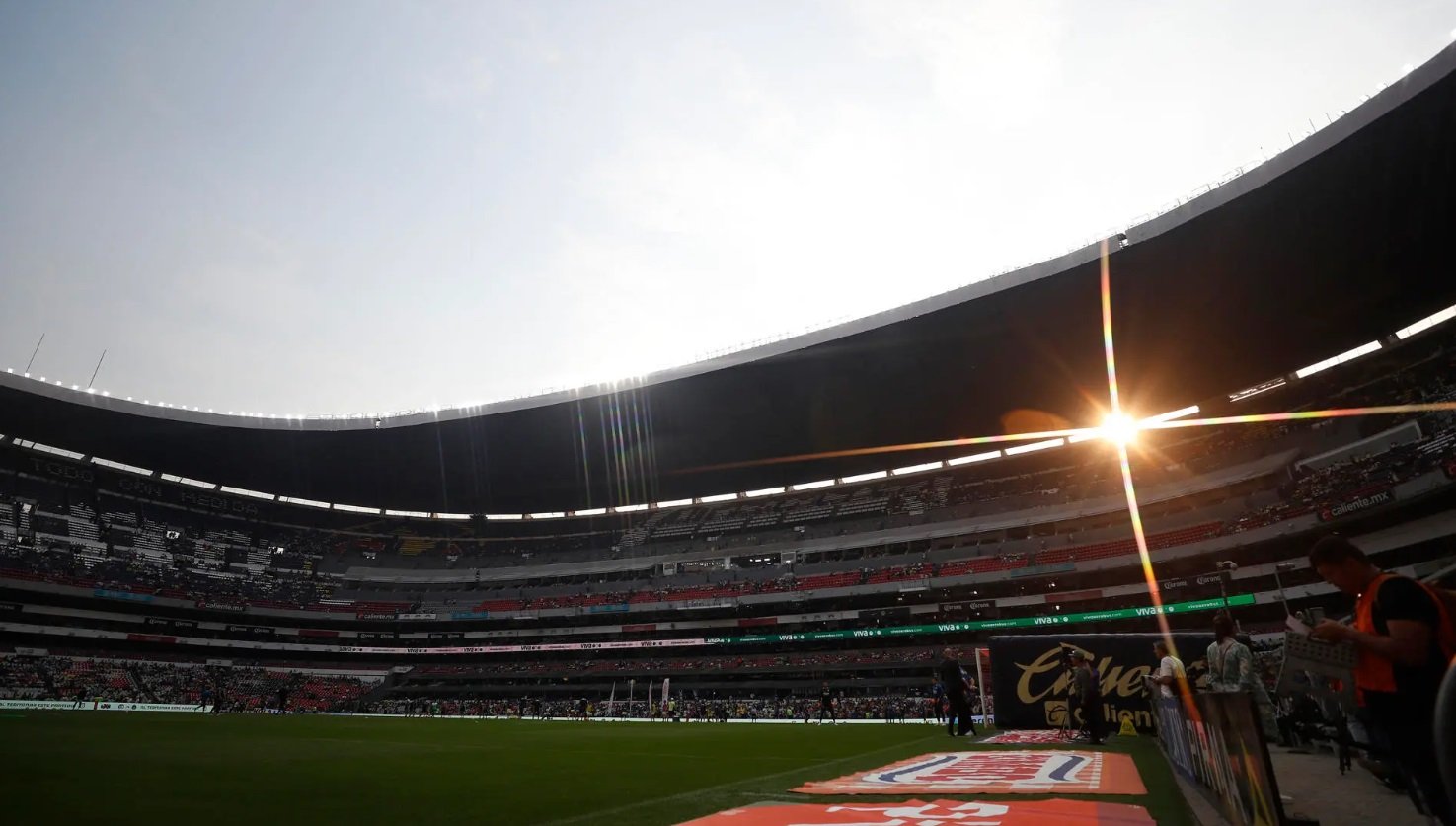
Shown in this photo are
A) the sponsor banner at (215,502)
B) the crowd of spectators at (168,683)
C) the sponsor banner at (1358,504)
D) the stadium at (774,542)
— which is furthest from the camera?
the sponsor banner at (215,502)

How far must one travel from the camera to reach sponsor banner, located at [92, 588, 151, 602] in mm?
42031

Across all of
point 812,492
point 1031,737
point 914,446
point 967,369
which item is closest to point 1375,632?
point 1031,737

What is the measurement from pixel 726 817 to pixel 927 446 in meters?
41.9

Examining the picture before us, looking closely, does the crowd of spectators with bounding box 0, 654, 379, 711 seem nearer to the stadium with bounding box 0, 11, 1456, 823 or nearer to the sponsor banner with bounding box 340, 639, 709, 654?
the stadium with bounding box 0, 11, 1456, 823

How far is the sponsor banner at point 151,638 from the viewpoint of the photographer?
141 ft

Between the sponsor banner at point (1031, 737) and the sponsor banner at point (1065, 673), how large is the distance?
17 centimetres

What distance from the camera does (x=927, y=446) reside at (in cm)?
4528

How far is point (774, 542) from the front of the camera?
49938 mm

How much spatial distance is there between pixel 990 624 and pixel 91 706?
43.8 meters

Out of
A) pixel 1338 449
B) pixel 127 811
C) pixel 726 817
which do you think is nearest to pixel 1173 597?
pixel 1338 449

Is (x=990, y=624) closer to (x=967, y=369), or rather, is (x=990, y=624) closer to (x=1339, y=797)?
(x=967, y=369)

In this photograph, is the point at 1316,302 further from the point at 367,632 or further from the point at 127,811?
the point at 367,632

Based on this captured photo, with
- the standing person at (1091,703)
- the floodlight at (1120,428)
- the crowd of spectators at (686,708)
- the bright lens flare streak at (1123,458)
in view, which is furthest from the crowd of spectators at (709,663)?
the standing person at (1091,703)

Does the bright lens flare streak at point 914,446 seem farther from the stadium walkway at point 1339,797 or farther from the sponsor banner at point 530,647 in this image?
the stadium walkway at point 1339,797
